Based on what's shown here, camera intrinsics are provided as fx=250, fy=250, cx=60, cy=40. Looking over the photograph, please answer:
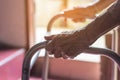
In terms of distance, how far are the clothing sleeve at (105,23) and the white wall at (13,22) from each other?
1405 millimetres

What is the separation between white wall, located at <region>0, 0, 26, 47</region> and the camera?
210cm

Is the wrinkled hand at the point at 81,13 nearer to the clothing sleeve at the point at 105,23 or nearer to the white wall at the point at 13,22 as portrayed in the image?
the clothing sleeve at the point at 105,23

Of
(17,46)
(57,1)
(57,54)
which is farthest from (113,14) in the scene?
(17,46)

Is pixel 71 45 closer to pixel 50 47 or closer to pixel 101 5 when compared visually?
pixel 50 47

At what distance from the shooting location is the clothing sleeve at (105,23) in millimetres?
733

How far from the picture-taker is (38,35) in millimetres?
2281

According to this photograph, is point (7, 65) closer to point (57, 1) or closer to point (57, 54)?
point (57, 1)

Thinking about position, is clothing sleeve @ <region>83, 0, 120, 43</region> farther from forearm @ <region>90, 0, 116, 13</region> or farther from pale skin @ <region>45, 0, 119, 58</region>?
forearm @ <region>90, 0, 116, 13</region>

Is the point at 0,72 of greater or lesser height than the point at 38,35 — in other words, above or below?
below

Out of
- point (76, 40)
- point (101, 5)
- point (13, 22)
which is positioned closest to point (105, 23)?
point (76, 40)

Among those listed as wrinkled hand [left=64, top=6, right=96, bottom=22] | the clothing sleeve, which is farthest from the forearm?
the clothing sleeve

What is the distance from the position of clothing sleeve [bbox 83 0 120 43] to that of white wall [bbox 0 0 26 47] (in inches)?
55.3

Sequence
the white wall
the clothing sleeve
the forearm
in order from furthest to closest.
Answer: the white wall < the forearm < the clothing sleeve

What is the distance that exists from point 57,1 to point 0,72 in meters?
0.75
